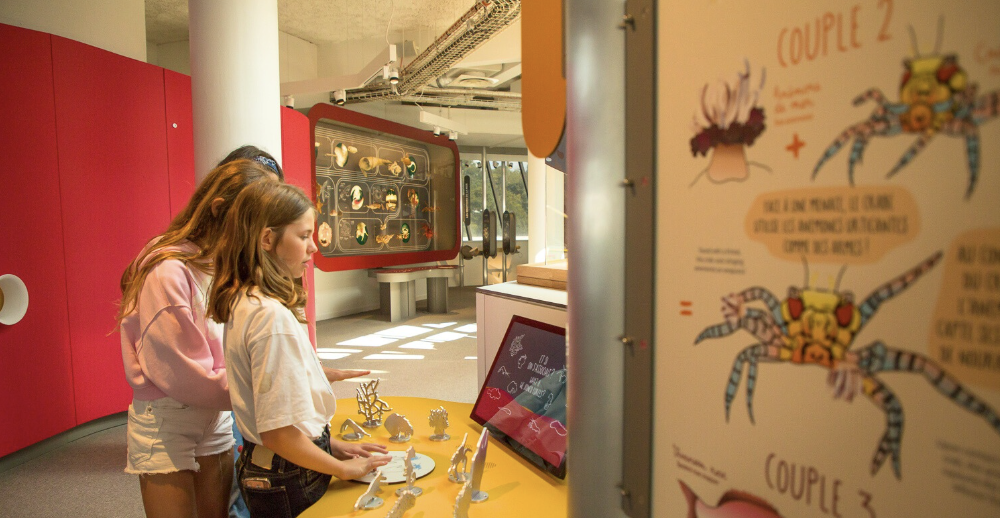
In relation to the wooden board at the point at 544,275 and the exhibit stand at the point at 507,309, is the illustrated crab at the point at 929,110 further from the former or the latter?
the wooden board at the point at 544,275

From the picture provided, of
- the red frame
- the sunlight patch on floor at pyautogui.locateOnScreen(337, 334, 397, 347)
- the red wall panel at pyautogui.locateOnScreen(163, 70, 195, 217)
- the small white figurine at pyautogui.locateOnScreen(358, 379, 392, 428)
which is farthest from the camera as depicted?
the red frame

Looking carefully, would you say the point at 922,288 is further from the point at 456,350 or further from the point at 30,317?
the point at 456,350

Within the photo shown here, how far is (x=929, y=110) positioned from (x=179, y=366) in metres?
1.63

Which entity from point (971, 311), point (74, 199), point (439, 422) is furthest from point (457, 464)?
point (74, 199)

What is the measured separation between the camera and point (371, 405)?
176 centimetres

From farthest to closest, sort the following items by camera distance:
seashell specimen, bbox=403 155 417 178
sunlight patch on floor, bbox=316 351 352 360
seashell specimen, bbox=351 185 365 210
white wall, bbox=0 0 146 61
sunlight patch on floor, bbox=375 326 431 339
→ seashell specimen, bbox=403 155 417 178
seashell specimen, bbox=351 185 365 210
sunlight patch on floor, bbox=375 326 431 339
sunlight patch on floor, bbox=316 351 352 360
white wall, bbox=0 0 146 61

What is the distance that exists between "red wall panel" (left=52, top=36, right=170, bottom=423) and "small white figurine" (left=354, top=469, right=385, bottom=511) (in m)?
3.42

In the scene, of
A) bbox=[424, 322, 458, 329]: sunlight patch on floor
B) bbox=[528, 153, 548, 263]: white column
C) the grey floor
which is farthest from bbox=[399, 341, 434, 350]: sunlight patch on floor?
bbox=[528, 153, 548, 263]: white column

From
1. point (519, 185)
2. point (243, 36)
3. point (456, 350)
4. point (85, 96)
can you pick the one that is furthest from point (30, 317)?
point (519, 185)

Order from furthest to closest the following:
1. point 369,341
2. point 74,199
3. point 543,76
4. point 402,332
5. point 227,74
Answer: point 402,332 < point 369,341 < point 74,199 < point 227,74 < point 543,76

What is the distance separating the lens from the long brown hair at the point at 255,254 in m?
1.29

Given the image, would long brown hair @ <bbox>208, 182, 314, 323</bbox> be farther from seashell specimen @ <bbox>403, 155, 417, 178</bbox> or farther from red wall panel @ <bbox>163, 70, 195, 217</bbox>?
seashell specimen @ <bbox>403, 155, 417, 178</bbox>

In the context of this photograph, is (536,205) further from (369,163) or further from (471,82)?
(369,163)

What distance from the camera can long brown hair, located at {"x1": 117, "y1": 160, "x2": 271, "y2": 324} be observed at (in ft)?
5.10
